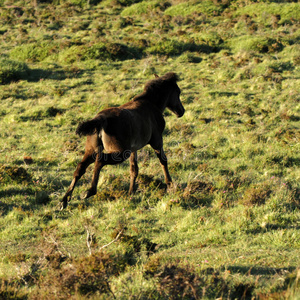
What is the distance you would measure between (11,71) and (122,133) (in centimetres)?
1390

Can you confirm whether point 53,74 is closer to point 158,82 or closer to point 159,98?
point 158,82

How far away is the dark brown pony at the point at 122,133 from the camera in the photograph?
534 centimetres

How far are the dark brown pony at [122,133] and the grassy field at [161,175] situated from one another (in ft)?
2.75

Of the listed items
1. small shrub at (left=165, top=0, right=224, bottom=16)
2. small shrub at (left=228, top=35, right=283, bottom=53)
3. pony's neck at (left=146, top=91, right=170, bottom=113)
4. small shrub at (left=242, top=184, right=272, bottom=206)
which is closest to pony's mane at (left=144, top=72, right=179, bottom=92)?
pony's neck at (left=146, top=91, right=170, bottom=113)

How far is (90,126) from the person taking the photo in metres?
5.03

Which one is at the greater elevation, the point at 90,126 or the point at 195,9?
the point at 195,9

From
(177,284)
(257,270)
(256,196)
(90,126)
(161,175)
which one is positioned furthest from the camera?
(161,175)

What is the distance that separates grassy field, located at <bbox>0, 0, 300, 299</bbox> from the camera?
3588 millimetres

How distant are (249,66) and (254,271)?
15.3m

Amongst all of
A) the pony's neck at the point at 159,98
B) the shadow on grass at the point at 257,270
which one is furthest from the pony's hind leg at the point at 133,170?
the shadow on grass at the point at 257,270

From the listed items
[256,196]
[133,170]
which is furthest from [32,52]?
[256,196]

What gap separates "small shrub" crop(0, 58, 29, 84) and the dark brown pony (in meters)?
12.1

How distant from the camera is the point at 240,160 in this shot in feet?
29.0

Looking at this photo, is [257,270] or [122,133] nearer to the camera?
[257,270]
